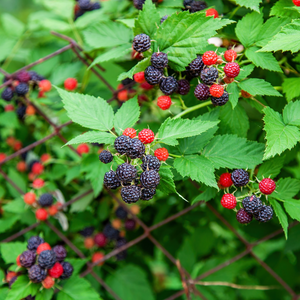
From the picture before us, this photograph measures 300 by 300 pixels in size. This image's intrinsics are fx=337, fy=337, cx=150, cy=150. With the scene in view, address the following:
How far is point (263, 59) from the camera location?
1115 millimetres

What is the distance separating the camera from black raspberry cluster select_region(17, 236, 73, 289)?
1.20 metres

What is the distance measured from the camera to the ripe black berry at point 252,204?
101cm

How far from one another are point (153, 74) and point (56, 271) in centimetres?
80

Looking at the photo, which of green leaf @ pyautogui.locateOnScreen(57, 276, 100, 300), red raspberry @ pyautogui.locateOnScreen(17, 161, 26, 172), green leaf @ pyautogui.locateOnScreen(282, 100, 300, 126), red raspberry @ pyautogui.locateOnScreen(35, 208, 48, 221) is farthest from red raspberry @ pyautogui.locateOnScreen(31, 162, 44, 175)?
green leaf @ pyautogui.locateOnScreen(282, 100, 300, 126)

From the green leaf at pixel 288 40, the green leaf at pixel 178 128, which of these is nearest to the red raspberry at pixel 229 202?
the green leaf at pixel 178 128

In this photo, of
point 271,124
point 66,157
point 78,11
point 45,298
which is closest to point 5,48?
point 78,11

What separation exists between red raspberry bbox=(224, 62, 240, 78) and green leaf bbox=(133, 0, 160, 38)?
0.89 feet

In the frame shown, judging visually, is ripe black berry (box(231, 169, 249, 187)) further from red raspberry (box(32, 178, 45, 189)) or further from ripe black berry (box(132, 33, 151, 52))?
red raspberry (box(32, 178, 45, 189))

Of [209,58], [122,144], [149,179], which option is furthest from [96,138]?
[209,58]

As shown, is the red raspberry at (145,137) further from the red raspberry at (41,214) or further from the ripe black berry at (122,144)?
Answer: the red raspberry at (41,214)

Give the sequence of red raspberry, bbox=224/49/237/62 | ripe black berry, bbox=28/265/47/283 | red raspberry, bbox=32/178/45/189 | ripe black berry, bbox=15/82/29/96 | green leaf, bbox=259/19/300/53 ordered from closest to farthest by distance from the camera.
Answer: green leaf, bbox=259/19/300/53 → red raspberry, bbox=224/49/237/62 → ripe black berry, bbox=28/265/47/283 → ripe black berry, bbox=15/82/29/96 → red raspberry, bbox=32/178/45/189

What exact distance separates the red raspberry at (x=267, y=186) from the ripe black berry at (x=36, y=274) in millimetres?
812

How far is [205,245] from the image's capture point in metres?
2.04

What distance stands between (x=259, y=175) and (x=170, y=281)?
2.42m
